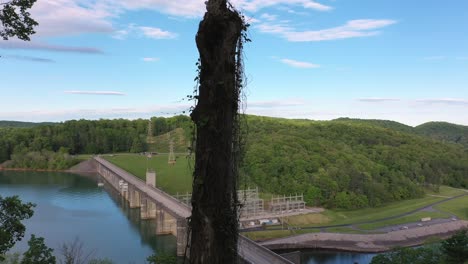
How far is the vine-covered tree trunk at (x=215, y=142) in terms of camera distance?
12.4 feet

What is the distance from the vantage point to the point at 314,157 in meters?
52.0

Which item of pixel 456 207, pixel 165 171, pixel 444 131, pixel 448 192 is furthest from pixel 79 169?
pixel 444 131

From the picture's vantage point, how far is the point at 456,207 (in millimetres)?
45375

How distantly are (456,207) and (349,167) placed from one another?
12.7m

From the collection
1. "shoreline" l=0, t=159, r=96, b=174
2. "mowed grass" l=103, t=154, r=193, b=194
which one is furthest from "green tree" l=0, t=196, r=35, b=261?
"shoreline" l=0, t=159, r=96, b=174

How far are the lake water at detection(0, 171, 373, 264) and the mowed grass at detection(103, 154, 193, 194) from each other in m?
6.32

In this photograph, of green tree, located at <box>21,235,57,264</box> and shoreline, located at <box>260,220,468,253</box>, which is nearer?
green tree, located at <box>21,235,57,264</box>

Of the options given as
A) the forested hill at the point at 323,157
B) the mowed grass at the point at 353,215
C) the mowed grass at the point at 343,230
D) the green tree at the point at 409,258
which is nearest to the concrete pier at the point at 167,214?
the green tree at the point at 409,258

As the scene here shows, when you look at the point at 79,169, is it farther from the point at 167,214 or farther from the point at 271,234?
the point at 271,234

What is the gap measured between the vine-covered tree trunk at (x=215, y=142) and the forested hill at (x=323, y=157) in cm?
1663

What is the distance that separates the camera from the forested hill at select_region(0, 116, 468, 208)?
4550cm

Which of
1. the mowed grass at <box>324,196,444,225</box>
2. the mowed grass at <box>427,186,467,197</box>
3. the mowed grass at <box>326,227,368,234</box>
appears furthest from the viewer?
the mowed grass at <box>427,186,467,197</box>

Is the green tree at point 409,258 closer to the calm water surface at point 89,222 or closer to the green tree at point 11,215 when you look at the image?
the calm water surface at point 89,222

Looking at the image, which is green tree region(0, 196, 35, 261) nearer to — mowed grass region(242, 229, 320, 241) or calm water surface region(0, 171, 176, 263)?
calm water surface region(0, 171, 176, 263)
